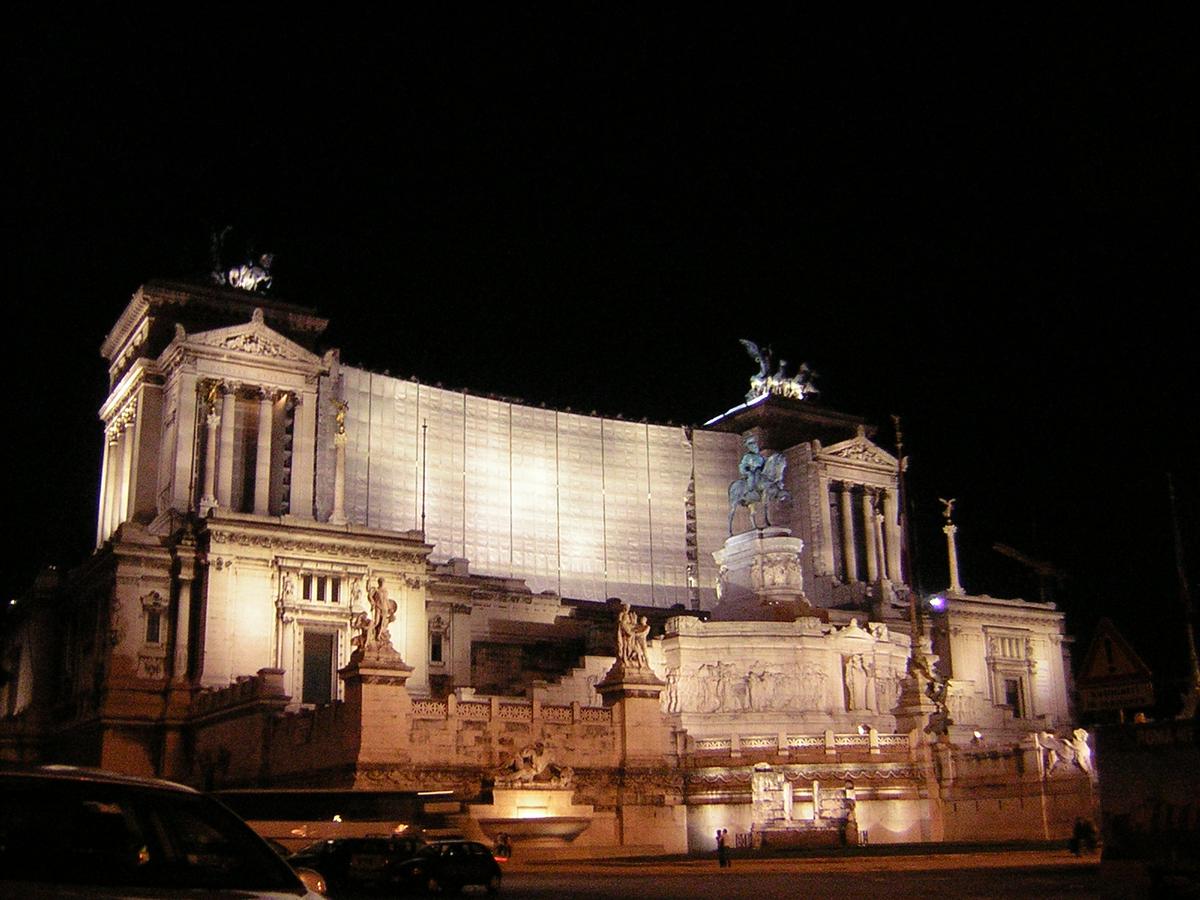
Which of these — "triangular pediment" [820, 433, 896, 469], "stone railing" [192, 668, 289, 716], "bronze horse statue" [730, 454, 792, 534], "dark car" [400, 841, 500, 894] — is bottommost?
"dark car" [400, 841, 500, 894]

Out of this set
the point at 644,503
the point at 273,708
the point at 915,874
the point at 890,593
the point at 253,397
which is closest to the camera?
the point at 915,874

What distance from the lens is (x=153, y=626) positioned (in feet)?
171

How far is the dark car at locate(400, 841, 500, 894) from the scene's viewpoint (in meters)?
23.4

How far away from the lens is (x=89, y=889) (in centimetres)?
561

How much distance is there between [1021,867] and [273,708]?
938 inches

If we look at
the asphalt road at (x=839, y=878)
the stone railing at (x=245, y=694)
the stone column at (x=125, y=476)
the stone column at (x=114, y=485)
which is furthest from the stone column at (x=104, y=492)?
the asphalt road at (x=839, y=878)

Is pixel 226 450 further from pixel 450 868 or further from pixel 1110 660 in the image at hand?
pixel 1110 660

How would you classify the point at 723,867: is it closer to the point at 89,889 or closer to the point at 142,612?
the point at 89,889

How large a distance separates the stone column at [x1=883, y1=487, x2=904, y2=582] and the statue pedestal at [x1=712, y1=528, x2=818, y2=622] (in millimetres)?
22304

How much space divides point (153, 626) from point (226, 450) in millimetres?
10335

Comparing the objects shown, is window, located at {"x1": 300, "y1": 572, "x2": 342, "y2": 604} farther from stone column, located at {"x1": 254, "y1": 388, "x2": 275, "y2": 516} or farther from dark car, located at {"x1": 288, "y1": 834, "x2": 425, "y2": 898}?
dark car, located at {"x1": 288, "y1": 834, "x2": 425, "y2": 898}

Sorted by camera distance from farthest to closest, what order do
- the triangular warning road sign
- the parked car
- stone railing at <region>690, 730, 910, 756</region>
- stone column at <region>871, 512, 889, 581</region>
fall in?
1. stone column at <region>871, 512, 889, 581</region>
2. stone railing at <region>690, 730, 910, 756</region>
3. the triangular warning road sign
4. the parked car

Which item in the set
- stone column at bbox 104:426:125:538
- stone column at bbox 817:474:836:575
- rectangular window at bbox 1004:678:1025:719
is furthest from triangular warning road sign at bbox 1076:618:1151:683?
stone column at bbox 817:474:836:575

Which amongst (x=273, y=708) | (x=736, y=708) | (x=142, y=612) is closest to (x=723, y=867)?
(x=273, y=708)
